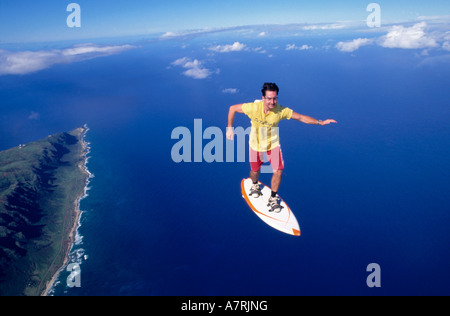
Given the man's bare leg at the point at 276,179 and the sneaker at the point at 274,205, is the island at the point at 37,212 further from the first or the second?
the man's bare leg at the point at 276,179

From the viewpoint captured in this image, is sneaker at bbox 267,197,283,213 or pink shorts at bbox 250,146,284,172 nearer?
pink shorts at bbox 250,146,284,172

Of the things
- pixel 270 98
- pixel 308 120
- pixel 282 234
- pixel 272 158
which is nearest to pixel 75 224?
pixel 282 234

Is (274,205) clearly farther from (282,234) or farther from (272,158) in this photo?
(282,234)

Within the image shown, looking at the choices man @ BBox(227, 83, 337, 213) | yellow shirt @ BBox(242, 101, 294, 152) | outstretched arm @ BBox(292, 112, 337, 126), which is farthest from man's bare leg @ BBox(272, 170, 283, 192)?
outstretched arm @ BBox(292, 112, 337, 126)

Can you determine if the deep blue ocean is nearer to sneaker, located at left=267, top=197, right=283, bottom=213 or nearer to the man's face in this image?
sneaker, located at left=267, top=197, right=283, bottom=213

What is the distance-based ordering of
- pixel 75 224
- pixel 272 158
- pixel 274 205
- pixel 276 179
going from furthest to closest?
pixel 75 224 < pixel 274 205 < pixel 276 179 < pixel 272 158

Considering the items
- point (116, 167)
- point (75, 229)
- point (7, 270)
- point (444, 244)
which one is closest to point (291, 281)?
point (444, 244)

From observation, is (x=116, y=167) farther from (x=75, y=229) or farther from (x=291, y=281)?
(x=291, y=281)

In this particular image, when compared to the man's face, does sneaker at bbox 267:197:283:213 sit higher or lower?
A: lower
